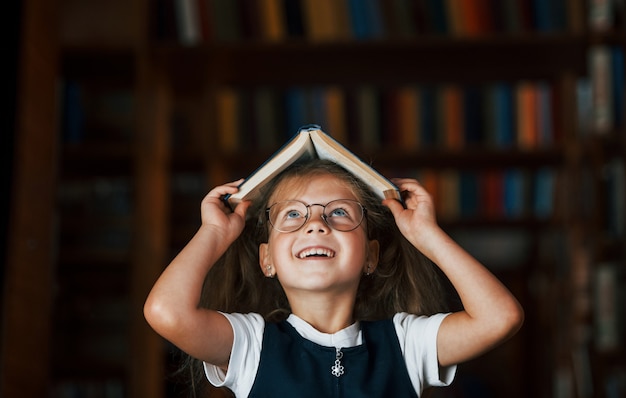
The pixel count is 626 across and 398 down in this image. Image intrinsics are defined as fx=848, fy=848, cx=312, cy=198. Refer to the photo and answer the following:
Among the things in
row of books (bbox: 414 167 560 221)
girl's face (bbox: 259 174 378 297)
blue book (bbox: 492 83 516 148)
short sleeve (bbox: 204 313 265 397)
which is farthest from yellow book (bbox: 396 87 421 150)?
short sleeve (bbox: 204 313 265 397)

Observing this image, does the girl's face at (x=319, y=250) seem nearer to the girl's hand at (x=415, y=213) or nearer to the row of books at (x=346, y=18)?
the girl's hand at (x=415, y=213)

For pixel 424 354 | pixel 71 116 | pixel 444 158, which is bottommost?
pixel 424 354

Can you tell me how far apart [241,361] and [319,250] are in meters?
0.20

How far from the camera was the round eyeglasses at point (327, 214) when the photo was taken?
1280 mm

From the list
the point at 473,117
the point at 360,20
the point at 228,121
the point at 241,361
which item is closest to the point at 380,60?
the point at 360,20

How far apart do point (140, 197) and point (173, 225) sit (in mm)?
672

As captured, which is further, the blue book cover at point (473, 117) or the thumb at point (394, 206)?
the blue book cover at point (473, 117)

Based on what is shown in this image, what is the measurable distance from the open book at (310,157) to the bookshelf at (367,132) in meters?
1.54

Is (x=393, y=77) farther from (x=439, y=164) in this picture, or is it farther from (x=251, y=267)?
(x=251, y=267)

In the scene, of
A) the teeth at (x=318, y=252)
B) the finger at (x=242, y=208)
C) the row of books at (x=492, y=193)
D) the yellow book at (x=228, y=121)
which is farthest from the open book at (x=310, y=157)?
the row of books at (x=492, y=193)

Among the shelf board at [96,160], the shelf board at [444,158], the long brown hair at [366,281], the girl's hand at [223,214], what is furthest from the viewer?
the shelf board at [96,160]

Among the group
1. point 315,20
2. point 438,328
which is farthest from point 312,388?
point 315,20

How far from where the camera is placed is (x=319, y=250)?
48.9 inches

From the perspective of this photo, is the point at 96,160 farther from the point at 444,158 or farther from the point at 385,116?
the point at 444,158
